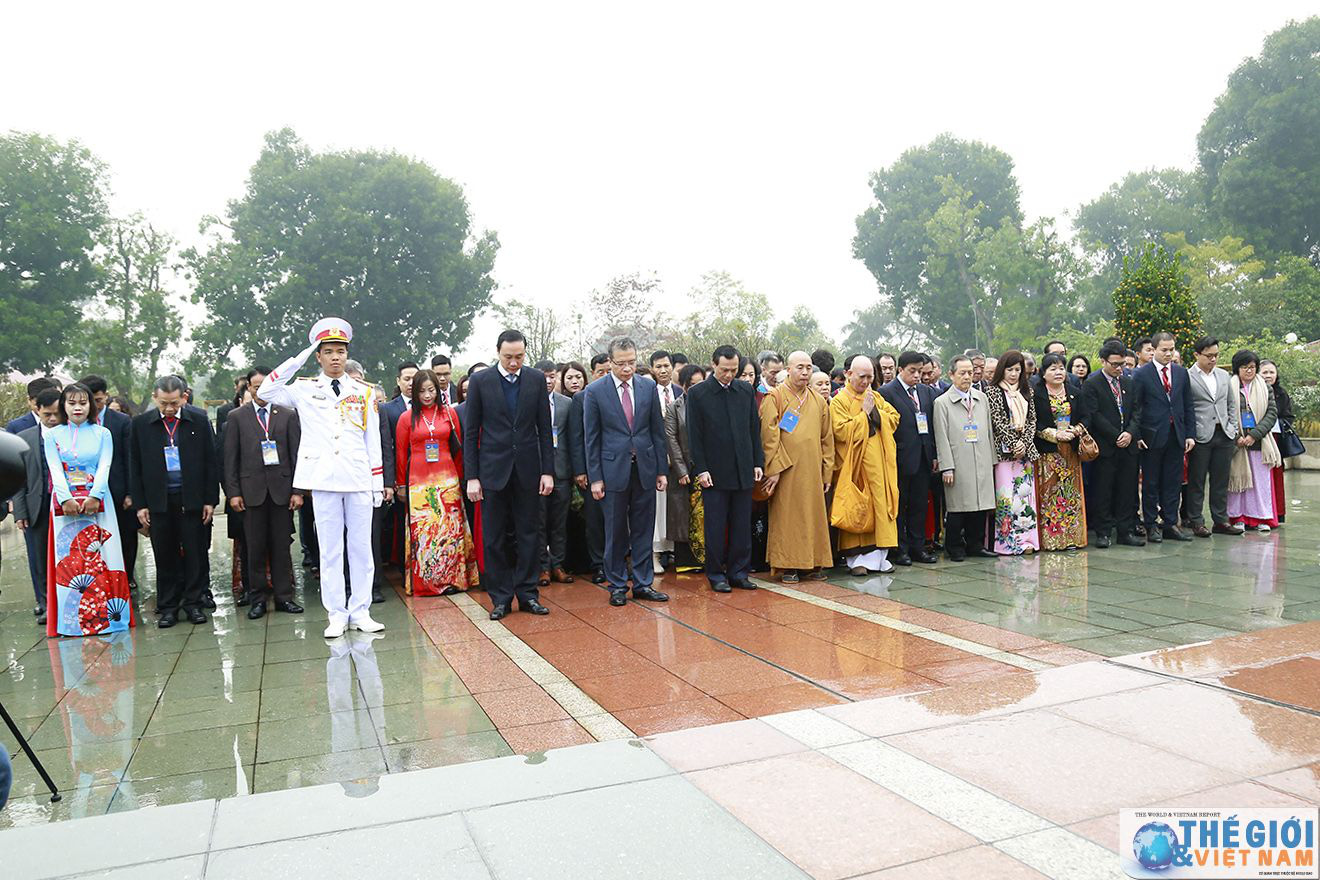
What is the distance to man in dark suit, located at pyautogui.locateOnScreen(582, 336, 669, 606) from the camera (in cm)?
701

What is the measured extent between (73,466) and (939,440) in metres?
6.68

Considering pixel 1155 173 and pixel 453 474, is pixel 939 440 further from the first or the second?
pixel 1155 173

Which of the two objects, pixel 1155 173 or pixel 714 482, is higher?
pixel 1155 173

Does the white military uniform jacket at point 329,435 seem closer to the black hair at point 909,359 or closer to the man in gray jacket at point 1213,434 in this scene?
the black hair at point 909,359

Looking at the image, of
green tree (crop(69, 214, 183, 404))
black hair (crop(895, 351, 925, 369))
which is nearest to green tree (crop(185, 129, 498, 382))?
green tree (crop(69, 214, 183, 404))

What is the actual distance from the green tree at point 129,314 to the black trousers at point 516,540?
28.8 metres

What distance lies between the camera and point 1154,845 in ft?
8.92

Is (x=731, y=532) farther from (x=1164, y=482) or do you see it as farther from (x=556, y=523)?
(x=1164, y=482)

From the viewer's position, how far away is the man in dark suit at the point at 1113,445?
28.7ft

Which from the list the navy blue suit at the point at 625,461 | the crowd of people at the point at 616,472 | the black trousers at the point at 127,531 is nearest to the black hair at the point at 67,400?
the crowd of people at the point at 616,472

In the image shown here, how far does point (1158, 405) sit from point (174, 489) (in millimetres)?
8554

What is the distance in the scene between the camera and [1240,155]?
4138cm

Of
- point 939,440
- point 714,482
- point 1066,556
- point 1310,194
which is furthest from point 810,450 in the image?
point 1310,194

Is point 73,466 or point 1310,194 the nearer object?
point 73,466
